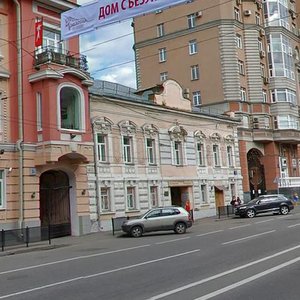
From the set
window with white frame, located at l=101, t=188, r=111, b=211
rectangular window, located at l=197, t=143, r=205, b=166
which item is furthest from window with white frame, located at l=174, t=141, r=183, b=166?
window with white frame, located at l=101, t=188, r=111, b=211

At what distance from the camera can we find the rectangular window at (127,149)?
3209 cm

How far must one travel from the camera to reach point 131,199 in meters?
32.1

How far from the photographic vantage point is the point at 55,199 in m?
28.0

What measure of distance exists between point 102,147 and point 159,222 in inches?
275

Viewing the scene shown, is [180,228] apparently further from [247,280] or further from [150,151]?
[247,280]

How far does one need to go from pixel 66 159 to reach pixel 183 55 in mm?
29584

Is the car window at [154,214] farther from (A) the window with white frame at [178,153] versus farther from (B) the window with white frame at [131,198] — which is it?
(A) the window with white frame at [178,153]

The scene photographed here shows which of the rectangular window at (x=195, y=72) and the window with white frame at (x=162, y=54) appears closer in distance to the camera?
the rectangular window at (x=195, y=72)

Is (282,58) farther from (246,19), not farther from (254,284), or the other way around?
(254,284)

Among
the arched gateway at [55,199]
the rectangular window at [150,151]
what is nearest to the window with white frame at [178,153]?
the rectangular window at [150,151]

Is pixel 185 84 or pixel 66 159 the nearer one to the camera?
pixel 66 159

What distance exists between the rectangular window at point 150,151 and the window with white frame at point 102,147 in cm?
437

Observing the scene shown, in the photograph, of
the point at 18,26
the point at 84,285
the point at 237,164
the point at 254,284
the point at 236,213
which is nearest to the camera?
the point at 254,284

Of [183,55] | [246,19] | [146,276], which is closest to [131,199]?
[146,276]
